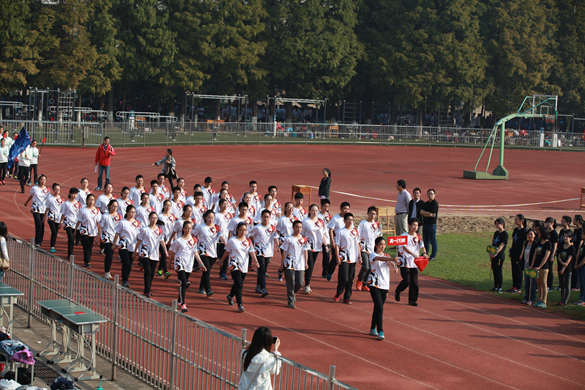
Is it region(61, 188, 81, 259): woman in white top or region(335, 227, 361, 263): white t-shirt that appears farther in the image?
region(61, 188, 81, 259): woman in white top

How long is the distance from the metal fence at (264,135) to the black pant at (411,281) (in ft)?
86.2

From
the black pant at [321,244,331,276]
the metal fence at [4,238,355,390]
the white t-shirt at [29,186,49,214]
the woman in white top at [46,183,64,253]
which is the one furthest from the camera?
the white t-shirt at [29,186,49,214]

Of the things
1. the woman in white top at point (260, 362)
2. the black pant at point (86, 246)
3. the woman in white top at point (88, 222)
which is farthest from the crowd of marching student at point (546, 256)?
the black pant at point (86, 246)

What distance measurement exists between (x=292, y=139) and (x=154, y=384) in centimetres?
3969

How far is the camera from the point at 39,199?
15094 mm

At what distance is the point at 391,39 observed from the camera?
5919 cm

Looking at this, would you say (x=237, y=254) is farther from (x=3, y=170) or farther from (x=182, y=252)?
(x=3, y=170)

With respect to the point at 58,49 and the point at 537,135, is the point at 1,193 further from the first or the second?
the point at 537,135

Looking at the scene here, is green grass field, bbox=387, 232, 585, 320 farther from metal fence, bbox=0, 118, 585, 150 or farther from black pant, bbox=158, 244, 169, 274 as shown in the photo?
metal fence, bbox=0, 118, 585, 150

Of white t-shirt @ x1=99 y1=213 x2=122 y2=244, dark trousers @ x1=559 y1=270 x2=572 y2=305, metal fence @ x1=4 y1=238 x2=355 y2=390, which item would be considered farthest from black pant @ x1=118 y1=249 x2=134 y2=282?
dark trousers @ x1=559 y1=270 x2=572 y2=305

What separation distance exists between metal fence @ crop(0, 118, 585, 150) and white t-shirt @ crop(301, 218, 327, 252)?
80.0ft

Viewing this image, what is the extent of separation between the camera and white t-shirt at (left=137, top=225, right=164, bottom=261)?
11.8 metres

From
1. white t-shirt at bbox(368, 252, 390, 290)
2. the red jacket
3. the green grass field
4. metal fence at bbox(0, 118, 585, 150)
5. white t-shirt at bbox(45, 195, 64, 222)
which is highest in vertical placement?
metal fence at bbox(0, 118, 585, 150)

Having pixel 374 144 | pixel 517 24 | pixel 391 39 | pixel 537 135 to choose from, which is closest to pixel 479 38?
pixel 517 24
